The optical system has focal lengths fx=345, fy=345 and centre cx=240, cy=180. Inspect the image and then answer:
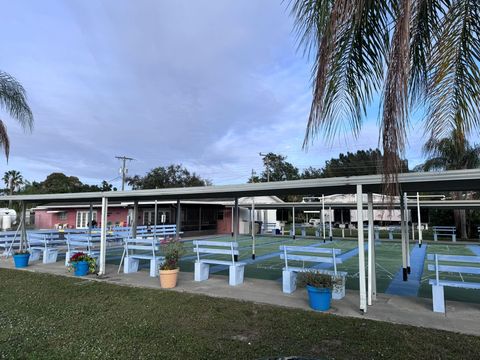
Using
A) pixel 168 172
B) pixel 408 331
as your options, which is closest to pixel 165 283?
pixel 408 331

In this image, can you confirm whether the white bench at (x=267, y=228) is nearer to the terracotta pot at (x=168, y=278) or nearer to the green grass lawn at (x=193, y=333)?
the terracotta pot at (x=168, y=278)

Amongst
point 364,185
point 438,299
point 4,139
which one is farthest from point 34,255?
point 438,299

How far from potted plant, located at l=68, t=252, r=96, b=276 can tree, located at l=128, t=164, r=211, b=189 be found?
→ 41609 millimetres

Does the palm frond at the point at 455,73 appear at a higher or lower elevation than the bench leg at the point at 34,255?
higher

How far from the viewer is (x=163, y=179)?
2040 inches

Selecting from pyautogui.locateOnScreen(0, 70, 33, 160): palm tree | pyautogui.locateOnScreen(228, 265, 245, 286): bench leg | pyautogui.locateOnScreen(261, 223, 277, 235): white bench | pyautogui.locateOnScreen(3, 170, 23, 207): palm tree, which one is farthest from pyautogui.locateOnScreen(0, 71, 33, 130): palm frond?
pyautogui.locateOnScreen(3, 170, 23, 207): palm tree

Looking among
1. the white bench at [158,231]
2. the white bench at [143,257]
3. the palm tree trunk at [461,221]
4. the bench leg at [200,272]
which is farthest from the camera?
the palm tree trunk at [461,221]

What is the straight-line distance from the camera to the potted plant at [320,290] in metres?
5.95

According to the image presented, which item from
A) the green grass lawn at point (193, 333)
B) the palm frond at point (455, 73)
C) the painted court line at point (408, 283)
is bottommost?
the painted court line at point (408, 283)

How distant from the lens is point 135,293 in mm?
7344

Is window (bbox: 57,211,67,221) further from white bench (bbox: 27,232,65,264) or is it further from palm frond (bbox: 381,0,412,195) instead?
palm frond (bbox: 381,0,412,195)

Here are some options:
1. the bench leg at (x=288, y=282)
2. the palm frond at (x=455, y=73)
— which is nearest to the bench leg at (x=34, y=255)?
the bench leg at (x=288, y=282)

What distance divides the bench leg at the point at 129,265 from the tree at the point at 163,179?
4122 centimetres

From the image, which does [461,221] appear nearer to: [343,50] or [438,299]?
[438,299]
